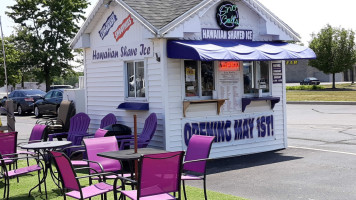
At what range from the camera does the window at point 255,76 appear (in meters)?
13.0

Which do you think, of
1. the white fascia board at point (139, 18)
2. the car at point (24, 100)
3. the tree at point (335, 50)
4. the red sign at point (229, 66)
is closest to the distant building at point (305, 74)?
the tree at point (335, 50)

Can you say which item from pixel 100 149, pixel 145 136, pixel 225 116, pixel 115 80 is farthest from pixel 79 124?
pixel 100 149

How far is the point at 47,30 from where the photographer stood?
152ft

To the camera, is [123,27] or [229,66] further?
[123,27]

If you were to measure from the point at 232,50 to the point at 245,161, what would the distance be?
2574 millimetres

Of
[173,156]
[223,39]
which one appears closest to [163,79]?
[223,39]

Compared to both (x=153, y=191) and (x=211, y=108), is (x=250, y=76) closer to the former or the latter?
(x=211, y=108)

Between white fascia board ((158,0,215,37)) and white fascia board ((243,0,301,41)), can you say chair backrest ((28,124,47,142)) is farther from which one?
white fascia board ((243,0,301,41))

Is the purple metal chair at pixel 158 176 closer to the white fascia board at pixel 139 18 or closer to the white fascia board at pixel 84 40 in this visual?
the white fascia board at pixel 139 18

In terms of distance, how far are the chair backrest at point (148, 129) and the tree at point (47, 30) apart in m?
35.6

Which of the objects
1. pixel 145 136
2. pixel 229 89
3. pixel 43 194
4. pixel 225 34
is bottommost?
pixel 43 194

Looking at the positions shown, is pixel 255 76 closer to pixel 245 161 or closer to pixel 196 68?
pixel 196 68

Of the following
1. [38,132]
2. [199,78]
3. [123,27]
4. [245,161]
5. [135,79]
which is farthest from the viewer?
[123,27]

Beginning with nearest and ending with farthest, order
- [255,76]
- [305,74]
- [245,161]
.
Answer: [245,161] < [255,76] < [305,74]
